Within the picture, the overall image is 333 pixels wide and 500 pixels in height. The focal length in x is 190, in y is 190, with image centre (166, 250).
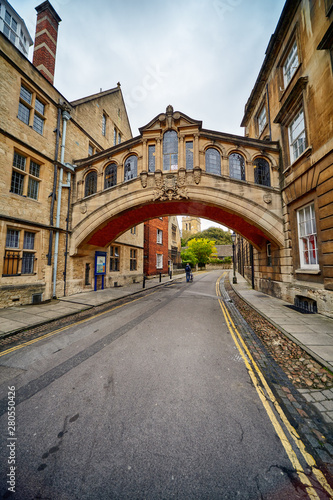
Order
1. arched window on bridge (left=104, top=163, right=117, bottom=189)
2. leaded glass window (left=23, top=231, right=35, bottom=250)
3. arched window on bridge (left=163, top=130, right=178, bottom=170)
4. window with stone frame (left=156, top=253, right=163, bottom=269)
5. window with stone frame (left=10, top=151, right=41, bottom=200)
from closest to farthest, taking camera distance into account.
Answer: window with stone frame (left=10, top=151, right=41, bottom=200) < leaded glass window (left=23, top=231, right=35, bottom=250) < arched window on bridge (left=163, top=130, right=178, bottom=170) < arched window on bridge (left=104, top=163, right=117, bottom=189) < window with stone frame (left=156, top=253, right=163, bottom=269)

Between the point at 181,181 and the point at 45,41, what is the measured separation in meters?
11.7

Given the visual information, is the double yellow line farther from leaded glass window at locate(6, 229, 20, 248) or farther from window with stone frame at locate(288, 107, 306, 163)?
leaded glass window at locate(6, 229, 20, 248)

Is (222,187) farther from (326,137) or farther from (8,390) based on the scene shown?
(8,390)

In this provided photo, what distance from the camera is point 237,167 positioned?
11578 mm

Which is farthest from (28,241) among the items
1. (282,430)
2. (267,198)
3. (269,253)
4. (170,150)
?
(269,253)

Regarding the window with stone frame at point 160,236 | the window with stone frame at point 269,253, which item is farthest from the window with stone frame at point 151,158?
the window with stone frame at point 160,236

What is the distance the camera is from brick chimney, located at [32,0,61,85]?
37.1ft

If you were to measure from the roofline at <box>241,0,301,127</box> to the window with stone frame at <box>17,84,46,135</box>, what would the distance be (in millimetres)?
13442

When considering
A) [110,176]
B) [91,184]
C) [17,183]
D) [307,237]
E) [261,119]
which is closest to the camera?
[307,237]

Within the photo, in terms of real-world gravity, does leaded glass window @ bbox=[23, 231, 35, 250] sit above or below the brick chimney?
below

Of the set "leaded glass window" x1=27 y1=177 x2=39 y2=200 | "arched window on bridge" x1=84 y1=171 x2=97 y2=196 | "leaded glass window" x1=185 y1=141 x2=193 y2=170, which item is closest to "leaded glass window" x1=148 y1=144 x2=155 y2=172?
"leaded glass window" x1=185 y1=141 x2=193 y2=170

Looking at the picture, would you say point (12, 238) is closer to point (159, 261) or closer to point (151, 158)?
point (151, 158)

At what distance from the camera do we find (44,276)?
10.3 m

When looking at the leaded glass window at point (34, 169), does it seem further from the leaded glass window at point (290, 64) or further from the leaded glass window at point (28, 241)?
the leaded glass window at point (290, 64)
